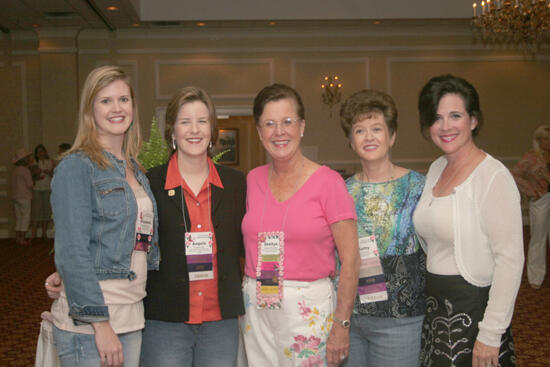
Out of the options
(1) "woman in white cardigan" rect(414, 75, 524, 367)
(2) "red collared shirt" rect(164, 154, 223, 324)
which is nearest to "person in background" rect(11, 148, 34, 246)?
(2) "red collared shirt" rect(164, 154, 223, 324)

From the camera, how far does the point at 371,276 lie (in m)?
1.97

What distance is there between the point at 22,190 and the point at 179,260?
8313mm

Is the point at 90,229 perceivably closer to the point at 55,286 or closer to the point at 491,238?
the point at 55,286

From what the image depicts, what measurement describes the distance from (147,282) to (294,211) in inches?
25.2

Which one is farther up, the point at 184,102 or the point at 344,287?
the point at 184,102

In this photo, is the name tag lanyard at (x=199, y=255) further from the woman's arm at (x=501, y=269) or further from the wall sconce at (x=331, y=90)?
the wall sconce at (x=331, y=90)

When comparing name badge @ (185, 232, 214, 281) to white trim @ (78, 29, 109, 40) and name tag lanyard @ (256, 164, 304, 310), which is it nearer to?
name tag lanyard @ (256, 164, 304, 310)

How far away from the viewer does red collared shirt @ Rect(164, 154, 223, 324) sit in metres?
1.90

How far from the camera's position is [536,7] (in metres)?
5.76

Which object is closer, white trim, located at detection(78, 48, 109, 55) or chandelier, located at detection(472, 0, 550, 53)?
chandelier, located at detection(472, 0, 550, 53)

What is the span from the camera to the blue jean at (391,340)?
1.93 m

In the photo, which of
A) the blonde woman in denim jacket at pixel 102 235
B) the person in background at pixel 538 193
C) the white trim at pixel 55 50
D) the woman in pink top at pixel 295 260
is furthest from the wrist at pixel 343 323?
the white trim at pixel 55 50

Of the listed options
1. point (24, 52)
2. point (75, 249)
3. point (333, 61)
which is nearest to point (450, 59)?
point (333, 61)

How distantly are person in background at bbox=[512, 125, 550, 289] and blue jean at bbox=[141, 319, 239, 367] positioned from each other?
4788 mm
